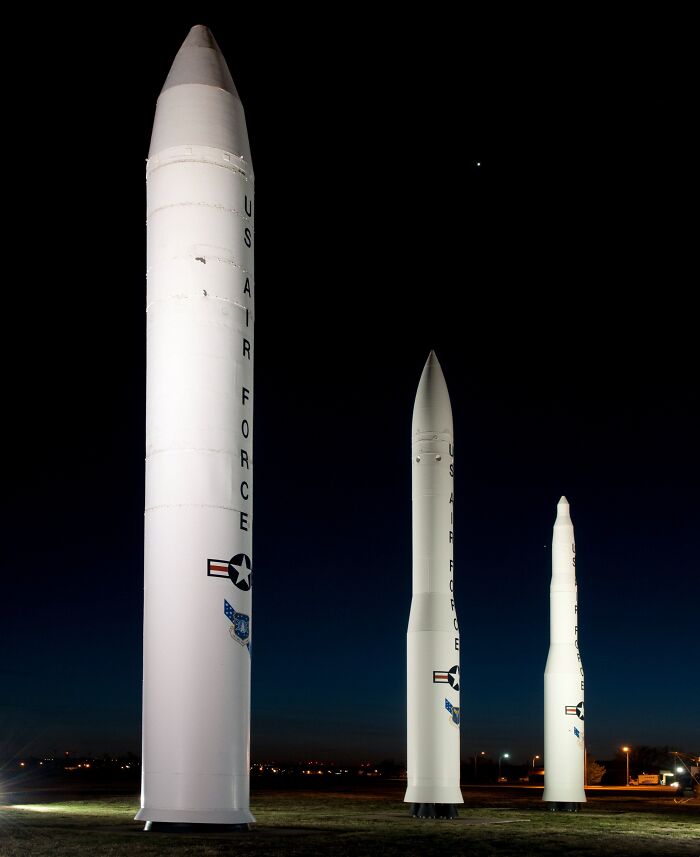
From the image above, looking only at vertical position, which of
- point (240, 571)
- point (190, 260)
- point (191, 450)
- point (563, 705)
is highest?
point (190, 260)

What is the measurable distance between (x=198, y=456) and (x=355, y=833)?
980 cm

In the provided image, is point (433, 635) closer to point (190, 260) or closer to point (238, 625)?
point (238, 625)

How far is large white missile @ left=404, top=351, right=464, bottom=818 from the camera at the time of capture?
32562 mm

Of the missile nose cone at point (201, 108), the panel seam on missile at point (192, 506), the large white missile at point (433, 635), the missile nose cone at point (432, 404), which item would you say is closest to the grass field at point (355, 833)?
the large white missile at point (433, 635)

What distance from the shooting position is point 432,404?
117 feet

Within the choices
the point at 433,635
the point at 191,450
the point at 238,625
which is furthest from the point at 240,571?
the point at 433,635

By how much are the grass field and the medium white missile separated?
130 centimetres

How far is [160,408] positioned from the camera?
822 inches

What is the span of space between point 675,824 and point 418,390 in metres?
15.2

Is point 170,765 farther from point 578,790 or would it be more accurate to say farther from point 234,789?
point 578,790

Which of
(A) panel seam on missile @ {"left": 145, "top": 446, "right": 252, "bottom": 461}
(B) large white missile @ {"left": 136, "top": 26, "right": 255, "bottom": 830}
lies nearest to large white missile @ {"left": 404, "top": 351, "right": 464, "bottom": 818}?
(B) large white missile @ {"left": 136, "top": 26, "right": 255, "bottom": 830}

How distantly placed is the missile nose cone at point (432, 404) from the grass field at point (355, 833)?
11.5m

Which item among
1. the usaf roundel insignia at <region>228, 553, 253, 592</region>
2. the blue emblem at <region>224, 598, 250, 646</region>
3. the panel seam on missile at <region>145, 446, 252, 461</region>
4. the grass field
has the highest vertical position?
the panel seam on missile at <region>145, 446, 252, 461</region>

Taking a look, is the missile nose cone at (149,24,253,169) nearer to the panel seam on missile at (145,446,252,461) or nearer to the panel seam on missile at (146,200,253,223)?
the panel seam on missile at (146,200,253,223)
